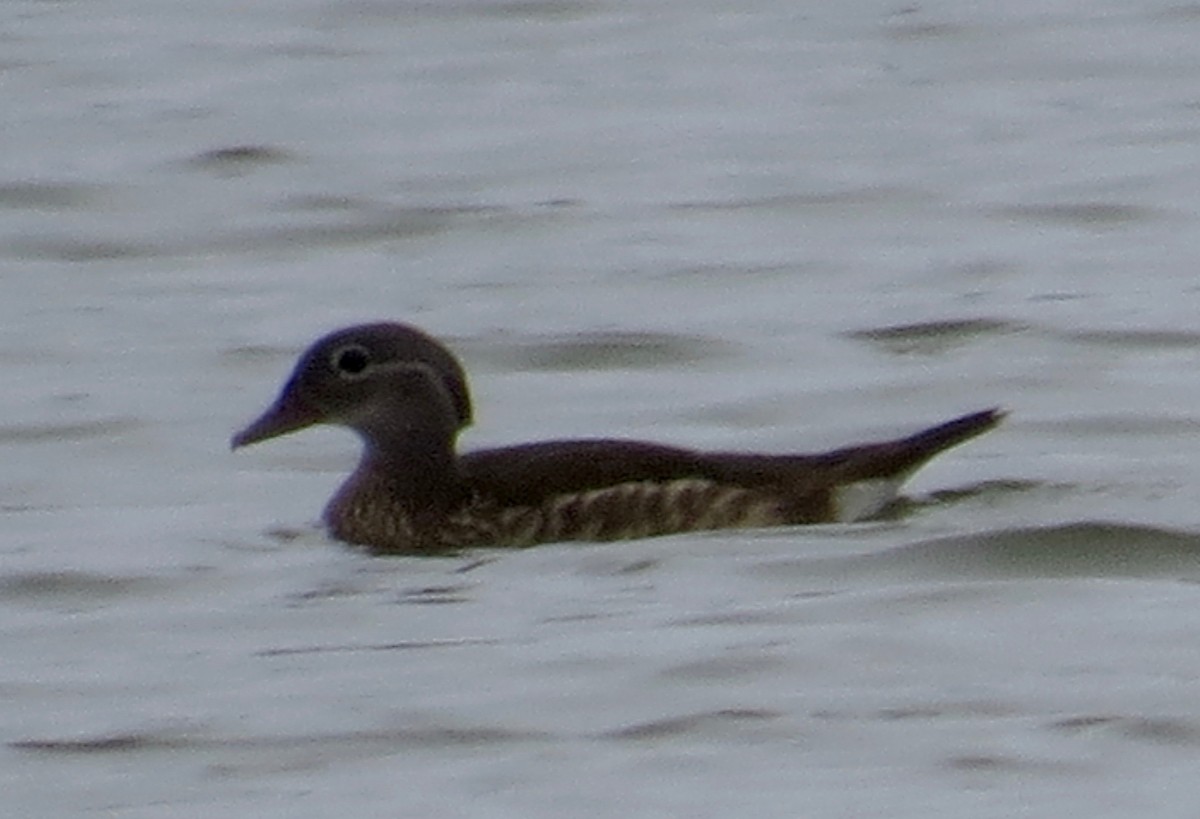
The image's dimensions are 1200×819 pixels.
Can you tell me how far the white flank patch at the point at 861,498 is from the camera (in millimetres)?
12961

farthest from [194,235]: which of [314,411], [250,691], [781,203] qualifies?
[250,691]

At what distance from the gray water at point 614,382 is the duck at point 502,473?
3.9 inches

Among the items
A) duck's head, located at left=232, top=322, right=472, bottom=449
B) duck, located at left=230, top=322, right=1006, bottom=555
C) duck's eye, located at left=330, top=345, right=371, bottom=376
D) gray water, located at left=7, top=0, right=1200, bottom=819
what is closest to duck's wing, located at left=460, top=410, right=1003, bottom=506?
duck, located at left=230, top=322, right=1006, bottom=555

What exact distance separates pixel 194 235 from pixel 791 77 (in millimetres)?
3742

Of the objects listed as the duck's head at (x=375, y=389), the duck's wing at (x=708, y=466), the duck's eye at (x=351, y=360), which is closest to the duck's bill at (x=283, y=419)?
the duck's head at (x=375, y=389)

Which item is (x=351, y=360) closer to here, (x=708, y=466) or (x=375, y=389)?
(x=375, y=389)

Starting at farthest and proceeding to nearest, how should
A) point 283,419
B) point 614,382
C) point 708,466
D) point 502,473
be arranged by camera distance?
point 614,382, point 283,419, point 502,473, point 708,466

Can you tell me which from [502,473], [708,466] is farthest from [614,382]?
[708,466]

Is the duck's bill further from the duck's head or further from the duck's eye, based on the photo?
the duck's eye

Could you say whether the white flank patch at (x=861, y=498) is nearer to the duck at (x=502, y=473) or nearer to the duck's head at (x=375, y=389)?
the duck at (x=502, y=473)

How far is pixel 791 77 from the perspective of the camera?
69.3 ft

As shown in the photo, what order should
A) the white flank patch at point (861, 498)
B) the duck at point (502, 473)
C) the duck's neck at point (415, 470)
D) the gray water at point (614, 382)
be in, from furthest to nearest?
the duck's neck at point (415, 470) → the white flank patch at point (861, 498) → the duck at point (502, 473) → the gray water at point (614, 382)

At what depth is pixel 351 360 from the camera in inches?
522

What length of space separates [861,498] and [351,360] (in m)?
1.35
